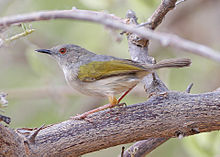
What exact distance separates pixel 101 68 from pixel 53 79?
217cm

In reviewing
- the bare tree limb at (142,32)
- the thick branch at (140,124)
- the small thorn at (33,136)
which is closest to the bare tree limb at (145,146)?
the thick branch at (140,124)

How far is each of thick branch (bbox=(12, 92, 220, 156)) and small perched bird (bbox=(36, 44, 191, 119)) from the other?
1.32 feet

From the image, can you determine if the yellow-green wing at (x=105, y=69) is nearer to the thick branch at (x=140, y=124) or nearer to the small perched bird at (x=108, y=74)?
the small perched bird at (x=108, y=74)

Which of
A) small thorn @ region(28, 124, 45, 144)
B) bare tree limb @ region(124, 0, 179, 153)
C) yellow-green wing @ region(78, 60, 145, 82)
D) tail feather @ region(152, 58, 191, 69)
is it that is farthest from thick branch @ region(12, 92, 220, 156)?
yellow-green wing @ region(78, 60, 145, 82)

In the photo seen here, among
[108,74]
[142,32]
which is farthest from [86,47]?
[142,32]

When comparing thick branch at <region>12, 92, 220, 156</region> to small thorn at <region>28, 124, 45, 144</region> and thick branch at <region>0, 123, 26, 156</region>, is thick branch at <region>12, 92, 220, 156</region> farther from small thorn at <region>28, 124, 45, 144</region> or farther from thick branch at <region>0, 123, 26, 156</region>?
thick branch at <region>0, 123, 26, 156</region>

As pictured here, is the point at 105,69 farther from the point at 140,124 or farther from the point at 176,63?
the point at 140,124

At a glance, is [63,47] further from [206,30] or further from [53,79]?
[206,30]

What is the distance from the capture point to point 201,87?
706 centimetres

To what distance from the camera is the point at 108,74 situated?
4250mm

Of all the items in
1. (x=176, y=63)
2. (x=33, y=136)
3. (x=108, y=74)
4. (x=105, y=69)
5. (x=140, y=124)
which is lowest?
(x=33, y=136)

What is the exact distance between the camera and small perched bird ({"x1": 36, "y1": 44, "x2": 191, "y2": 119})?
12.8 feet

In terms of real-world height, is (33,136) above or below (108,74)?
below

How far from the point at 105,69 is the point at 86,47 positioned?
8.11 ft
